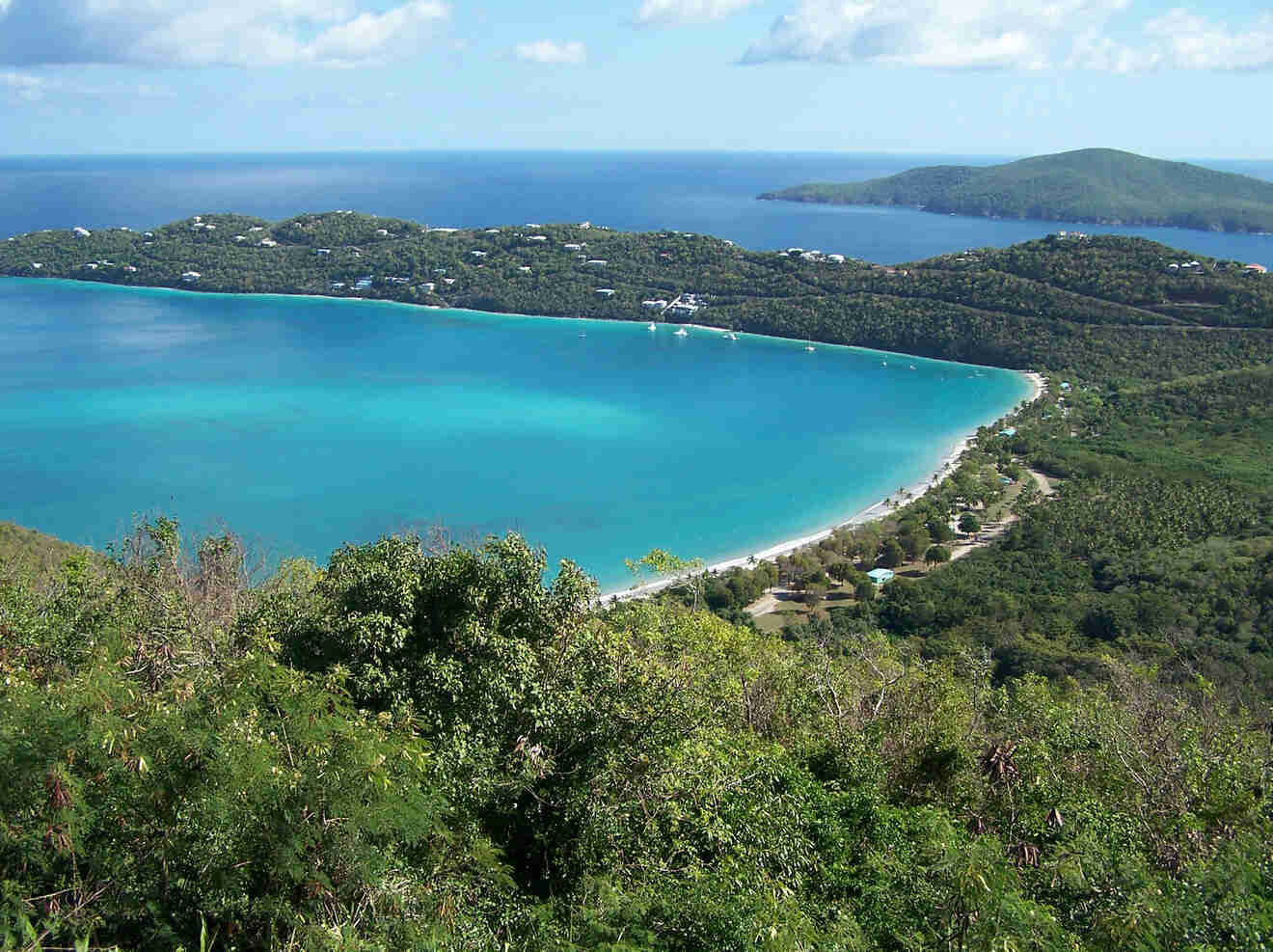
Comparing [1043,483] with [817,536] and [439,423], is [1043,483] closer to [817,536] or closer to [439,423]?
[817,536]

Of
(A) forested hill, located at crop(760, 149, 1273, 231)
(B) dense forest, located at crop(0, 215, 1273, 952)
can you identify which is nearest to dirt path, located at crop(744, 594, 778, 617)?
(B) dense forest, located at crop(0, 215, 1273, 952)

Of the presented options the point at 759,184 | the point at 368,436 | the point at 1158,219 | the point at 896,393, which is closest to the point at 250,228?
the point at 368,436

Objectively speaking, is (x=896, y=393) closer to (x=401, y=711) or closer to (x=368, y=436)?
(x=368, y=436)

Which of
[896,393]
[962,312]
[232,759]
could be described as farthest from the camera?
[962,312]

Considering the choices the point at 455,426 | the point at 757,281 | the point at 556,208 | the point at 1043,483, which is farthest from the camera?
the point at 556,208

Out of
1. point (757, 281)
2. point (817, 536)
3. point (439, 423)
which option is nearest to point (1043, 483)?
point (817, 536)

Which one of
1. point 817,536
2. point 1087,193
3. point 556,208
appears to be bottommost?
point 817,536
